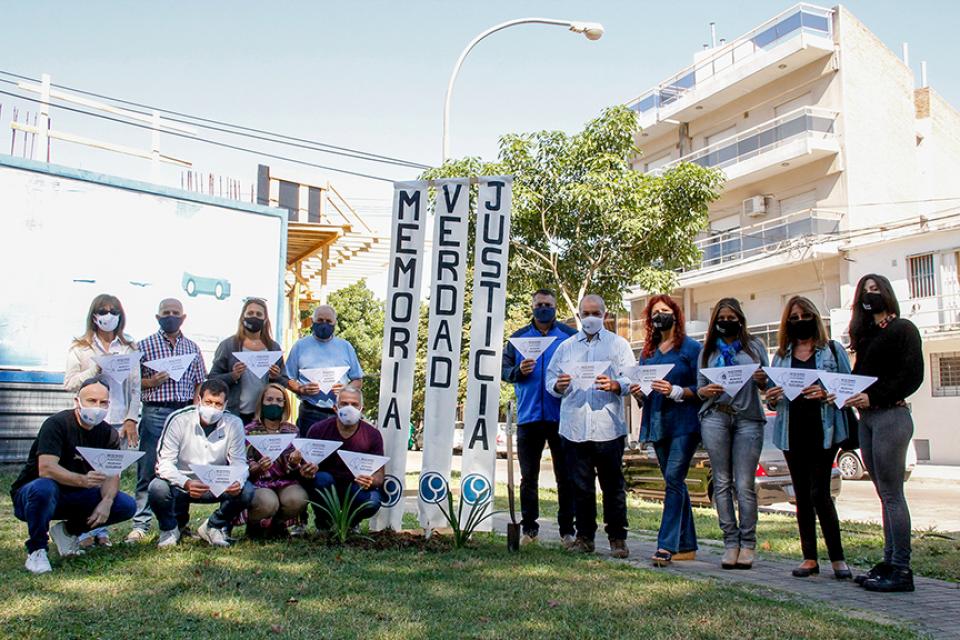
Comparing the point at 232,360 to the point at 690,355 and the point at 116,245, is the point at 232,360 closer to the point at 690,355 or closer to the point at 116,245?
the point at 690,355

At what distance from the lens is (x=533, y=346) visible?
744cm

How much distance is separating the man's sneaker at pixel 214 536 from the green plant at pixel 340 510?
76 centimetres

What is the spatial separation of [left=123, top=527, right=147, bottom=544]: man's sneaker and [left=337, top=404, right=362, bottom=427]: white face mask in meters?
1.84

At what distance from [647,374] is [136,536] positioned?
4.28 metres

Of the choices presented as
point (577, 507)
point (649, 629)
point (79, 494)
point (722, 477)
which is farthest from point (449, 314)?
point (649, 629)

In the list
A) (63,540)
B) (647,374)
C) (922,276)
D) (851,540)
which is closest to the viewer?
(63,540)

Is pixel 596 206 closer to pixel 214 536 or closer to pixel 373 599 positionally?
pixel 214 536

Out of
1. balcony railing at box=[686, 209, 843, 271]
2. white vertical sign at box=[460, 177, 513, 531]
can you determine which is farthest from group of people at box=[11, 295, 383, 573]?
balcony railing at box=[686, 209, 843, 271]

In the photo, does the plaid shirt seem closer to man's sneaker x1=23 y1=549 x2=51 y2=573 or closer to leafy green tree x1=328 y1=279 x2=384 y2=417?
man's sneaker x1=23 y1=549 x2=51 y2=573

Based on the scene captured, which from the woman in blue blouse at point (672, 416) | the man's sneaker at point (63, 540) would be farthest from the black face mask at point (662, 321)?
the man's sneaker at point (63, 540)

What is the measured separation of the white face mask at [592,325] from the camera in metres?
7.12

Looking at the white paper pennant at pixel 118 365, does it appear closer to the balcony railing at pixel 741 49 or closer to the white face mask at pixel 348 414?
the white face mask at pixel 348 414

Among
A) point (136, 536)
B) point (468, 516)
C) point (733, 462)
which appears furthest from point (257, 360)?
point (733, 462)

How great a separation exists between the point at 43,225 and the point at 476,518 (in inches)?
418
